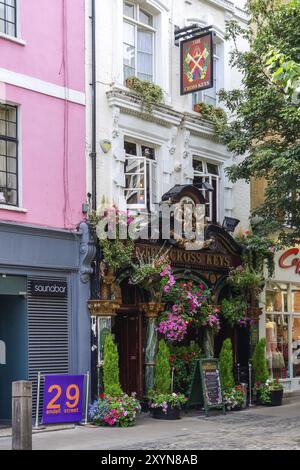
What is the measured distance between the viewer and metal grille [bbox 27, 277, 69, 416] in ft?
50.4

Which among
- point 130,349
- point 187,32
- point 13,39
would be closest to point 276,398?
point 130,349

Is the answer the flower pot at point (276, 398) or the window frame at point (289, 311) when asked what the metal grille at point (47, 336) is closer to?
the flower pot at point (276, 398)

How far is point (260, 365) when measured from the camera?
19.6 meters

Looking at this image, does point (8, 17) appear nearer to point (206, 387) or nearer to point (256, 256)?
point (256, 256)

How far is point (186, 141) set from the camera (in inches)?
763

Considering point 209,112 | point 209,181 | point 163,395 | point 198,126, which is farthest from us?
point 209,181

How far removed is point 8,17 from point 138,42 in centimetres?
396

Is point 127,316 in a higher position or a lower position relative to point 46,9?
lower

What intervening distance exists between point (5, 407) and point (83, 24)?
816cm

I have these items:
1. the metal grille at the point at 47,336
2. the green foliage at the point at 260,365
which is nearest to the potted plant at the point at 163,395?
the metal grille at the point at 47,336

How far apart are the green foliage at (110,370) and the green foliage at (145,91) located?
5484 millimetres

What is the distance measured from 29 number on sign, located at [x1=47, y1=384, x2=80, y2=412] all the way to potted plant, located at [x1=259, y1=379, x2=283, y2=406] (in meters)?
5.65
